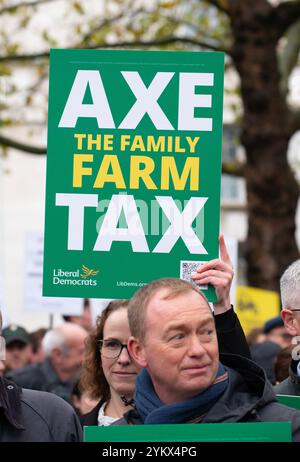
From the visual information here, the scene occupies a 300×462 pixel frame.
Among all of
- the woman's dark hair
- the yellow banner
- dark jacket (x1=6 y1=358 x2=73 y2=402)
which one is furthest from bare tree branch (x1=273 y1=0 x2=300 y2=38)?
the woman's dark hair

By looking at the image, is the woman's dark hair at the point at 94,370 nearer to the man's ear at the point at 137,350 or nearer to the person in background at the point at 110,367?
the person in background at the point at 110,367

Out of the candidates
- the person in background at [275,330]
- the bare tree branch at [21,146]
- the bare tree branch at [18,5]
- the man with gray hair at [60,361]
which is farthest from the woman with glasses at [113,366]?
the bare tree branch at [18,5]

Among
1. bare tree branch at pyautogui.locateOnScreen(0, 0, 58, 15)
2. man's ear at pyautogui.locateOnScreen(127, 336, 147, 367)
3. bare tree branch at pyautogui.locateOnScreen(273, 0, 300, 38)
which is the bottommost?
man's ear at pyautogui.locateOnScreen(127, 336, 147, 367)

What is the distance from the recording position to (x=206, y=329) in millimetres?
3609

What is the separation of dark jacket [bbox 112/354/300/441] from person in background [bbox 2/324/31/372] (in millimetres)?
6030

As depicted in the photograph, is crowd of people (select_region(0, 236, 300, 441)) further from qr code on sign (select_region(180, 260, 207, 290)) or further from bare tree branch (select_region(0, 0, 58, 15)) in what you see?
bare tree branch (select_region(0, 0, 58, 15))

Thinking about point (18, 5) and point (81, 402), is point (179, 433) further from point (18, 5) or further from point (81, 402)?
point (18, 5)

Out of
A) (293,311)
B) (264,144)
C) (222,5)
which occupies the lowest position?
(293,311)

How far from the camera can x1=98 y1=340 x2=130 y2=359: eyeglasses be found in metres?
Answer: 4.99

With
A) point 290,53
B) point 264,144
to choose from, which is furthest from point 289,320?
point 290,53

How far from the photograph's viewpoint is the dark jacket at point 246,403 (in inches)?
138

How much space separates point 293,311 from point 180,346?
100cm

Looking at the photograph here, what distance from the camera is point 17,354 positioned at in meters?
10.2

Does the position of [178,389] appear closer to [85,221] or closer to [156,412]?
[156,412]
